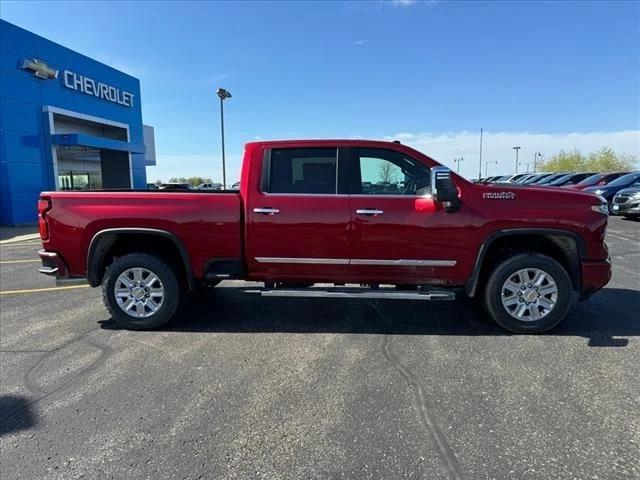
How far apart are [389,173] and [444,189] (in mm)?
685

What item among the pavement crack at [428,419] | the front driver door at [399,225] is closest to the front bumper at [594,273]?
the front driver door at [399,225]

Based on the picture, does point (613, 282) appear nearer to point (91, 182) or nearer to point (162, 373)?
point (162, 373)

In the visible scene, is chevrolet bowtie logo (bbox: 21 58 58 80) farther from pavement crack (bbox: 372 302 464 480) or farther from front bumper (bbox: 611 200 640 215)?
front bumper (bbox: 611 200 640 215)

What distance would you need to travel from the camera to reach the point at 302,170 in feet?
15.9

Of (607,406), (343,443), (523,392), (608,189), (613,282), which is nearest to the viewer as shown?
(343,443)

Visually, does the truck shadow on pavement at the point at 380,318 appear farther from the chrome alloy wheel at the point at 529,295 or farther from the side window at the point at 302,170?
the side window at the point at 302,170

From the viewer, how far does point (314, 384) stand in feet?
11.7

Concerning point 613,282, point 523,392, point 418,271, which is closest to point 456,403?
point 523,392

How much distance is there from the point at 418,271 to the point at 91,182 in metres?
34.3

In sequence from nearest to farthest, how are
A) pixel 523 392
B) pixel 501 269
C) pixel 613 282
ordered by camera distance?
pixel 523 392, pixel 501 269, pixel 613 282

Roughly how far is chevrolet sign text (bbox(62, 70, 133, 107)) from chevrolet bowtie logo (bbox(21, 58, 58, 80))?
3.59 feet

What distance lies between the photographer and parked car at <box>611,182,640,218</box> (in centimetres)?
1432

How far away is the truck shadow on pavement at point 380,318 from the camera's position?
474 centimetres

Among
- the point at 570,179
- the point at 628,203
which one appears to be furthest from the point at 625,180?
the point at 570,179
